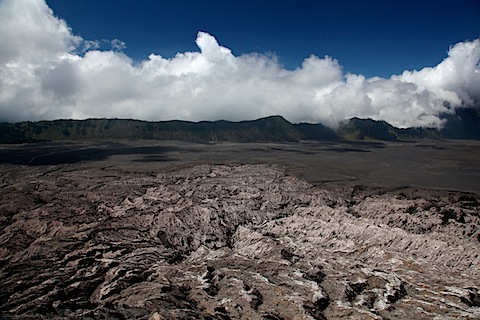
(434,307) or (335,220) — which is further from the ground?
(335,220)

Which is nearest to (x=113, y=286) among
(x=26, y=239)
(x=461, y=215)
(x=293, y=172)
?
(x=26, y=239)

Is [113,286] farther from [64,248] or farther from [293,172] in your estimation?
[293,172]

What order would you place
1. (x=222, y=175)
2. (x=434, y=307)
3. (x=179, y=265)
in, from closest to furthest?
1. (x=434, y=307)
2. (x=179, y=265)
3. (x=222, y=175)

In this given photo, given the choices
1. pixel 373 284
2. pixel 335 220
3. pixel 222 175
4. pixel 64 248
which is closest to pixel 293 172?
pixel 222 175

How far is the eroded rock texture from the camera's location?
2275 centimetres

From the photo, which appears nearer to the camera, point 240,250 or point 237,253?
point 237,253

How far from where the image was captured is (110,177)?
5975 centimetres

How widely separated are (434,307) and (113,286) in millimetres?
24231

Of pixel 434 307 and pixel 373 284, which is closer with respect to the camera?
pixel 434 307

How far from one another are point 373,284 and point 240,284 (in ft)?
36.6

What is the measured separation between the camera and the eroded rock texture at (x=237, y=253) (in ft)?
74.6

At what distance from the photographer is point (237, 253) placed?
108ft

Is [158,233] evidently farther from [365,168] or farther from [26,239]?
[365,168]

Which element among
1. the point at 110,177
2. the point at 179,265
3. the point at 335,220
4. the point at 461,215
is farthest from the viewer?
the point at 110,177
